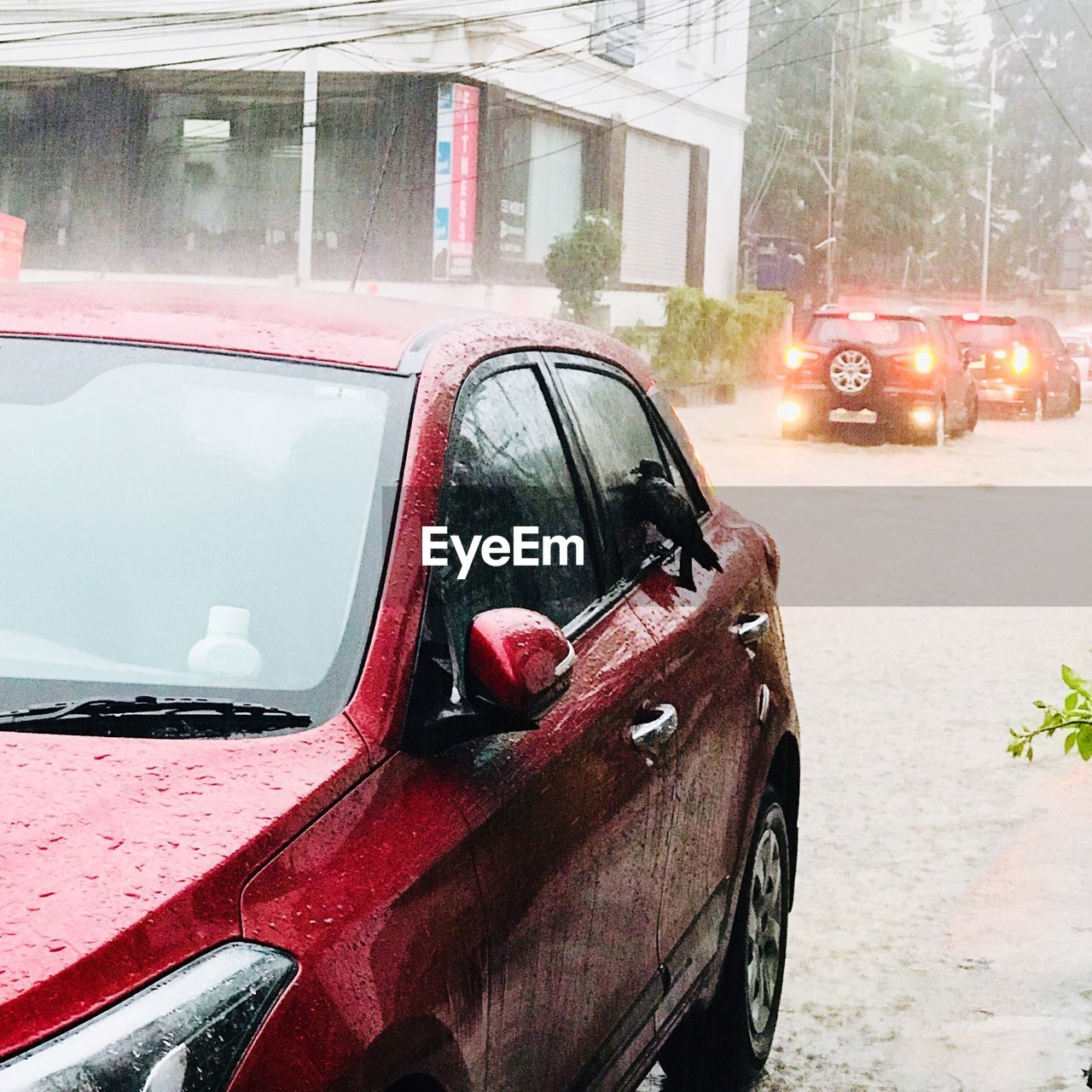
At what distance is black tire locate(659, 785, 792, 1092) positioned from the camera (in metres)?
4.12

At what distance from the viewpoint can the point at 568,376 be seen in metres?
3.72

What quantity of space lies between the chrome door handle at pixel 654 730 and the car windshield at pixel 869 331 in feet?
62.2

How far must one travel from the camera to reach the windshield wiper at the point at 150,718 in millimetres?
2414

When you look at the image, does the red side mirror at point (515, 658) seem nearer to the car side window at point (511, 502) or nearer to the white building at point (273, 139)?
the car side window at point (511, 502)

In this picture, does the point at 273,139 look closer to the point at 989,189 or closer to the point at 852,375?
the point at 852,375

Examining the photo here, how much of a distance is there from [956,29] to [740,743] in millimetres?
97436

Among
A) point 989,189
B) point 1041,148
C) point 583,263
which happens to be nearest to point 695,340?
point 583,263

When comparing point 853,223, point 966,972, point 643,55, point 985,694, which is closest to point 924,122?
point 853,223

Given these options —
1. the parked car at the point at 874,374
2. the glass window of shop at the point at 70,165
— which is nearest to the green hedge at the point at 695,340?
the glass window of shop at the point at 70,165

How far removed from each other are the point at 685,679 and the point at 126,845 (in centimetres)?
166

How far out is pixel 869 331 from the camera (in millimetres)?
22297

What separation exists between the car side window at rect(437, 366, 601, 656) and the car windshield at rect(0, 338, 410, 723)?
0.45ft

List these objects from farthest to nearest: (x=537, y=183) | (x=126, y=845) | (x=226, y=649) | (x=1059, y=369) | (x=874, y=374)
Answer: (x=537, y=183), (x=1059, y=369), (x=874, y=374), (x=226, y=649), (x=126, y=845)

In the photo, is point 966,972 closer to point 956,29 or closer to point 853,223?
point 853,223
